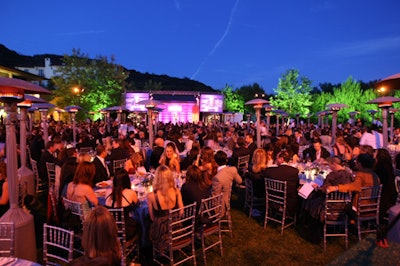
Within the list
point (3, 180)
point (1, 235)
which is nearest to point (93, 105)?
point (3, 180)

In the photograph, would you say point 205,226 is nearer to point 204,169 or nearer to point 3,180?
point 204,169

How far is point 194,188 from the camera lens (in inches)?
192

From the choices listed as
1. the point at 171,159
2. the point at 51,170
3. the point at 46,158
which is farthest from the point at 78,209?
the point at 46,158

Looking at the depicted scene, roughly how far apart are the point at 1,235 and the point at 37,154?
8214 millimetres

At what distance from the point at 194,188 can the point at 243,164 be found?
4.83 m

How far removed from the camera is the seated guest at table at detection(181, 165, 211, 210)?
4.85 metres

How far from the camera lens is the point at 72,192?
4.86 m

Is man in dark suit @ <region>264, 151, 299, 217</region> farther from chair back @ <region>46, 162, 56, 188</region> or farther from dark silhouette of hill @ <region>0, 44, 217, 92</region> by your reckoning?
dark silhouette of hill @ <region>0, 44, 217, 92</region>

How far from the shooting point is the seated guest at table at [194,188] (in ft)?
15.9

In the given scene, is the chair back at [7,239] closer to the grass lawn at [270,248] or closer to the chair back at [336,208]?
the grass lawn at [270,248]

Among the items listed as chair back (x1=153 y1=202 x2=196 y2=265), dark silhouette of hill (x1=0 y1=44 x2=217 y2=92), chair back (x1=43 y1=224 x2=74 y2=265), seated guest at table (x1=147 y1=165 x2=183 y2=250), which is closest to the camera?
chair back (x1=43 y1=224 x2=74 y2=265)

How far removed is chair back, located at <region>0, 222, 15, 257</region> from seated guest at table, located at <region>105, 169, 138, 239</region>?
125 centimetres

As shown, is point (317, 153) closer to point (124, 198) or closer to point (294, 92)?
point (124, 198)

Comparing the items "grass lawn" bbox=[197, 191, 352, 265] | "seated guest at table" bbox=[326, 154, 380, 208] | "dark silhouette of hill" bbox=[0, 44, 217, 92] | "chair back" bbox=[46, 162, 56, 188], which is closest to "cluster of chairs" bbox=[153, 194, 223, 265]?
"grass lawn" bbox=[197, 191, 352, 265]
